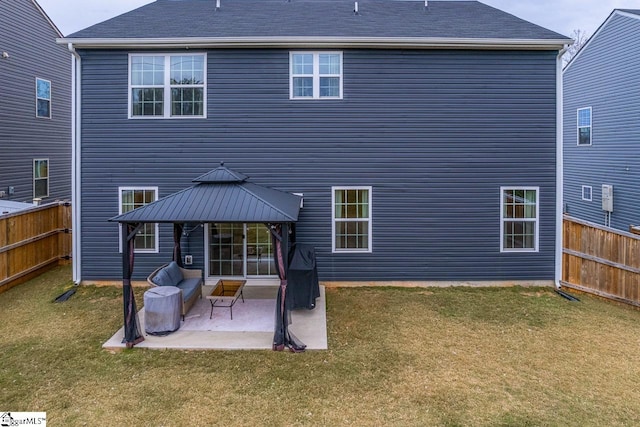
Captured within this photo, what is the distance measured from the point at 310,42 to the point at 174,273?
5.75 meters

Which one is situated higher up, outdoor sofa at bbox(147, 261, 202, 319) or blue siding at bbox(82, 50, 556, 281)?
blue siding at bbox(82, 50, 556, 281)

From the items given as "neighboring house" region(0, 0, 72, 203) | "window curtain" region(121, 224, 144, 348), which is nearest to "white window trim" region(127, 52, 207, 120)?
"window curtain" region(121, 224, 144, 348)

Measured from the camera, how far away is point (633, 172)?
13289 mm

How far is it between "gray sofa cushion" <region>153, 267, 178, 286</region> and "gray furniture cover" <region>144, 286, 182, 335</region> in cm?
53

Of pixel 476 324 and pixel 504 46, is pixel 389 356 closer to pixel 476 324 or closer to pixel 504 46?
pixel 476 324

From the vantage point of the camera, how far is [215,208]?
6.44 m

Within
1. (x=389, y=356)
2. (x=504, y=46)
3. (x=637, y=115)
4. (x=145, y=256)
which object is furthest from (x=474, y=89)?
(x=145, y=256)

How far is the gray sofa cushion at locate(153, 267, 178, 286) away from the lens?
712cm

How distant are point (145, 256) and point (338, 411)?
6.63m

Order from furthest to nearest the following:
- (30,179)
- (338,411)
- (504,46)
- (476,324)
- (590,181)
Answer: (590,181) → (30,179) → (504,46) → (476,324) → (338,411)

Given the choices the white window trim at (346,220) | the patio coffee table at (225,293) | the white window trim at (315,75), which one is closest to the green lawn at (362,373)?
the patio coffee table at (225,293)

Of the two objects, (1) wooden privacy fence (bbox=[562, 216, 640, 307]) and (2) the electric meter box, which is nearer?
(1) wooden privacy fence (bbox=[562, 216, 640, 307])

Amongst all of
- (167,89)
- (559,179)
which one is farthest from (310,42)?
(559,179)

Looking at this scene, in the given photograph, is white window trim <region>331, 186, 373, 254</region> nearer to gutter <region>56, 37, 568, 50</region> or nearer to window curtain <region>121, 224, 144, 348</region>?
gutter <region>56, 37, 568, 50</region>
